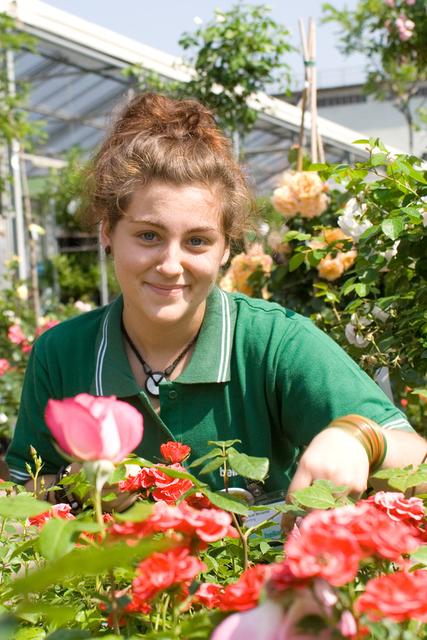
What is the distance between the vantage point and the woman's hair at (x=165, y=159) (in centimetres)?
149

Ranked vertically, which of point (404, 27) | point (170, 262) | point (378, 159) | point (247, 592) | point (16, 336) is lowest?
point (16, 336)

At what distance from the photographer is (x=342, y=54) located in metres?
13.2

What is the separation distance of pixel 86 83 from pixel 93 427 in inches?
510

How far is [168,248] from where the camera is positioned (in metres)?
1.46

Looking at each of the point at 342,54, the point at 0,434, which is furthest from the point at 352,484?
the point at 342,54

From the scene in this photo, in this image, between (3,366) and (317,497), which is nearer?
(317,497)

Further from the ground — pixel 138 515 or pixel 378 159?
pixel 378 159

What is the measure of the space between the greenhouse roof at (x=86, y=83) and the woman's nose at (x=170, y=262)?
175 inches

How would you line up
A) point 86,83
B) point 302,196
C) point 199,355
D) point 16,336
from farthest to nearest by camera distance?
point 86,83
point 16,336
point 302,196
point 199,355

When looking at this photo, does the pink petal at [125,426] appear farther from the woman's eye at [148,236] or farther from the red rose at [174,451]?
the woman's eye at [148,236]

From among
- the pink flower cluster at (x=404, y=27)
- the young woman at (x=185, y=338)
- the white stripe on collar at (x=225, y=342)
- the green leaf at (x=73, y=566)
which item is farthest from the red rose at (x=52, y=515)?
the pink flower cluster at (x=404, y=27)

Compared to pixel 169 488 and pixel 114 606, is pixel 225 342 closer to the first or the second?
pixel 169 488

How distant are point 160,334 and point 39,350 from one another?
0.31 meters

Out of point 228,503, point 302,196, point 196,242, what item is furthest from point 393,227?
point 302,196
